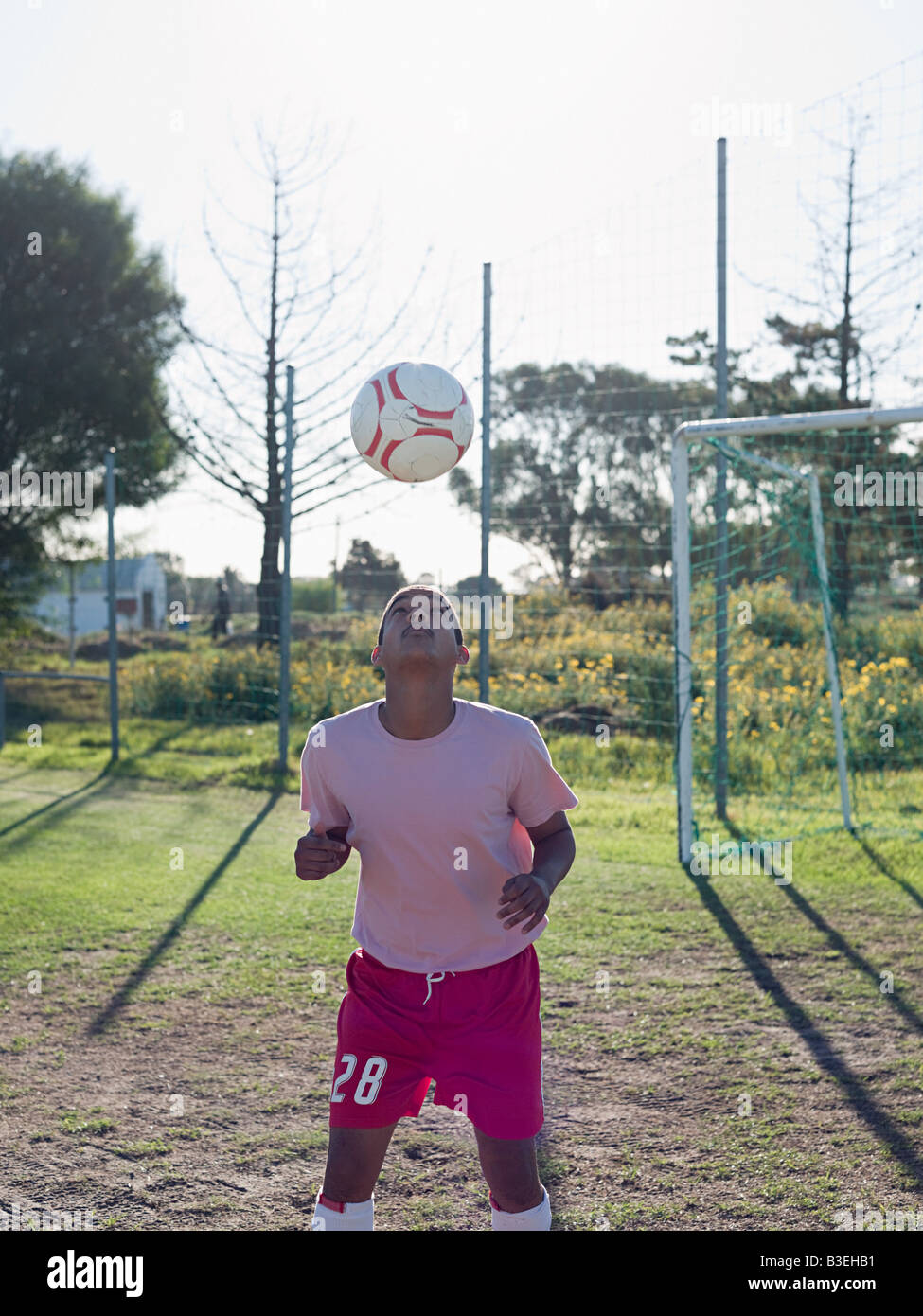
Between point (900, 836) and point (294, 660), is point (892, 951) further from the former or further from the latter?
point (294, 660)

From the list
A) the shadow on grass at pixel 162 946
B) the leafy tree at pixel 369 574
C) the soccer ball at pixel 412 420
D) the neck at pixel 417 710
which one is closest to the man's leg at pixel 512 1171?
the neck at pixel 417 710

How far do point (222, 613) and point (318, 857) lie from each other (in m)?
10.4

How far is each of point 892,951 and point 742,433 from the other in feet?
10.9

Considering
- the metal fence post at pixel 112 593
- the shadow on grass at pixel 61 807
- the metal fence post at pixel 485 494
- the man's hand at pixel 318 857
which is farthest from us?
the metal fence post at pixel 112 593

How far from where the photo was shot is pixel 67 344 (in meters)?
21.2

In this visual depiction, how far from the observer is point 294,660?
43.0 ft

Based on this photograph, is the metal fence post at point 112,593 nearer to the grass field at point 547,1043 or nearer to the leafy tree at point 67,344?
the grass field at point 547,1043

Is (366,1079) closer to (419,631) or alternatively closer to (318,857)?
(318,857)

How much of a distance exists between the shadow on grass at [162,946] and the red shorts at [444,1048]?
7.65ft

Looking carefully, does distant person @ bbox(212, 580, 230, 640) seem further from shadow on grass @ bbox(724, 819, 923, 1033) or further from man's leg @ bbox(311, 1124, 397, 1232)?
man's leg @ bbox(311, 1124, 397, 1232)

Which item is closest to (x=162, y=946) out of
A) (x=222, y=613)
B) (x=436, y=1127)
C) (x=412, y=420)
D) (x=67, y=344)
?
(x=436, y=1127)

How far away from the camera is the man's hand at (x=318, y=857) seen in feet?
A: 8.18

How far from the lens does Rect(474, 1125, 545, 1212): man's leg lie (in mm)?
2398
